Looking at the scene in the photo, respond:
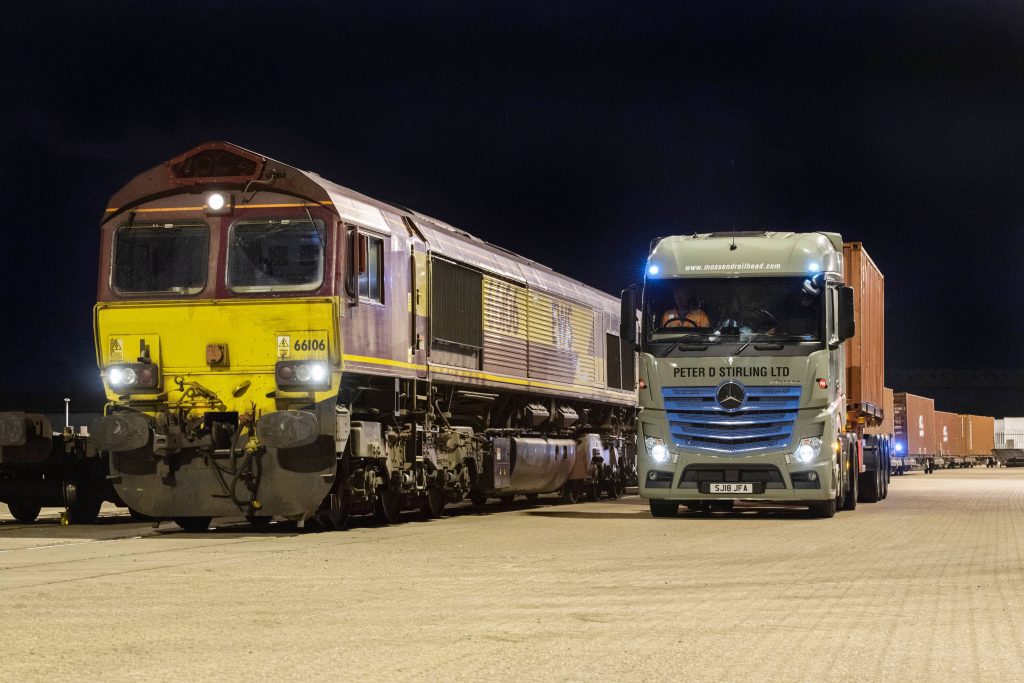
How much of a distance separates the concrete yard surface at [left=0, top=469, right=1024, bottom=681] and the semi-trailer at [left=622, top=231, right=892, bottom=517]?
216 centimetres

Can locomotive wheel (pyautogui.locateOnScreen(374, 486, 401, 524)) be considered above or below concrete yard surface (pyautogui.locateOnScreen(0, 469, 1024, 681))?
above

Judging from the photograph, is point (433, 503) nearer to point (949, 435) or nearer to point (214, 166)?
point (214, 166)

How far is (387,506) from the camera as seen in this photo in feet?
67.1

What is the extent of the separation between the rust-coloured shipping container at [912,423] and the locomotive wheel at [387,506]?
45.5m

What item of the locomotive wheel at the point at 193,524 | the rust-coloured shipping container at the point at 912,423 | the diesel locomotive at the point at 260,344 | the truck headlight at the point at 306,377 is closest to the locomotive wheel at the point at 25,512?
the locomotive wheel at the point at 193,524

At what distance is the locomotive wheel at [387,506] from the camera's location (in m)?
20.4

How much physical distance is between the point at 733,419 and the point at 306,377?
6660 millimetres

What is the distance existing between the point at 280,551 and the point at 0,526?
7.67 m

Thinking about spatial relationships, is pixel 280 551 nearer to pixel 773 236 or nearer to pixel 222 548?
pixel 222 548

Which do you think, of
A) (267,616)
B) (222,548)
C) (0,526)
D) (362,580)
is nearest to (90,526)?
(0,526)

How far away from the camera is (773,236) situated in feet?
72.5

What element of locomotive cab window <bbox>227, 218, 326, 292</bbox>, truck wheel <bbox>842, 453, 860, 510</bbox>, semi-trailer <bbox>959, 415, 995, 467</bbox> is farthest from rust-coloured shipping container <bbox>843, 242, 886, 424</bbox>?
semi-trailer <bbox>959, 415, 995, 467</bbox>

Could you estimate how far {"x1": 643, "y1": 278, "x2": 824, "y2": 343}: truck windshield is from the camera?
830 inches

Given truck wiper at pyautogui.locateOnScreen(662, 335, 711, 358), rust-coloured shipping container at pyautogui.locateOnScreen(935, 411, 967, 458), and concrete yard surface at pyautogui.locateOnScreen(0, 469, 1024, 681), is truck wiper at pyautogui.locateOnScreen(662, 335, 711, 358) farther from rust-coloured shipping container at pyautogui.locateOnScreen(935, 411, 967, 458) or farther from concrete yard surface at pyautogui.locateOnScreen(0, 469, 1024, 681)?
rust-coloured shipping container at pyautogui.locateOnScreen(935, 411, 967, 458)
